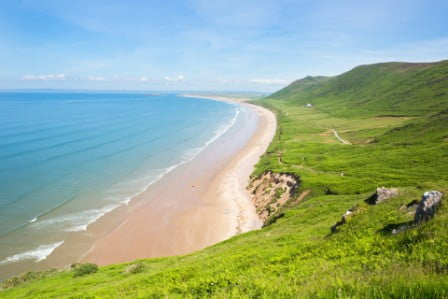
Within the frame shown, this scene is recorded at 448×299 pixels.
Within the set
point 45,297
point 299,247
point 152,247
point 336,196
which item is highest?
Answer: point 299,247

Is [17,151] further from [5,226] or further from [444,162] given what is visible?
[444,162]

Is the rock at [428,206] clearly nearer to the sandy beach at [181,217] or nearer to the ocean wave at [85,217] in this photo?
the sandy beach at [181,217]

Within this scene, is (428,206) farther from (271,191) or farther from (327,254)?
(271,191)

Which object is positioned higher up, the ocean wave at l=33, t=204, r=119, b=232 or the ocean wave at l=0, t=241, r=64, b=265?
the ocean wave at l=33, t=204, r=119, b=232

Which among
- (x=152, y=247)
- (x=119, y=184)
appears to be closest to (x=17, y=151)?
(x=119, y=184)

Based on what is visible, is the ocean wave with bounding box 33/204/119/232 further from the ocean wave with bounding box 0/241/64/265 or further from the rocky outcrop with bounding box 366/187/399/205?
the rocky outcrop with bounding box 366/187/399/205

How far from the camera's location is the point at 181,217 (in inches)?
1937

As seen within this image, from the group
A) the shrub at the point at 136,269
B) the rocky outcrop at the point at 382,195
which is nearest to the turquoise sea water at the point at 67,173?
the shrub at the point at 136,269

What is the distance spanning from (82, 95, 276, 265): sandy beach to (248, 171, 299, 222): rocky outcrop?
71.9 inches

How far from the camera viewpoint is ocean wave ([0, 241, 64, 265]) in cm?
3578

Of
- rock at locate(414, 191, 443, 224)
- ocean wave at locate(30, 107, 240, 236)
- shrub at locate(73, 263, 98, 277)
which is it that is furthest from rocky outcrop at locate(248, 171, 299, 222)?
rock at locate(414, 191, 443, 224)

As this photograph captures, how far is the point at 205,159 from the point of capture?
288ft

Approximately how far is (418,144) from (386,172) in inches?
900

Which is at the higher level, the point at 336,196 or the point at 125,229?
the point at 336,196
